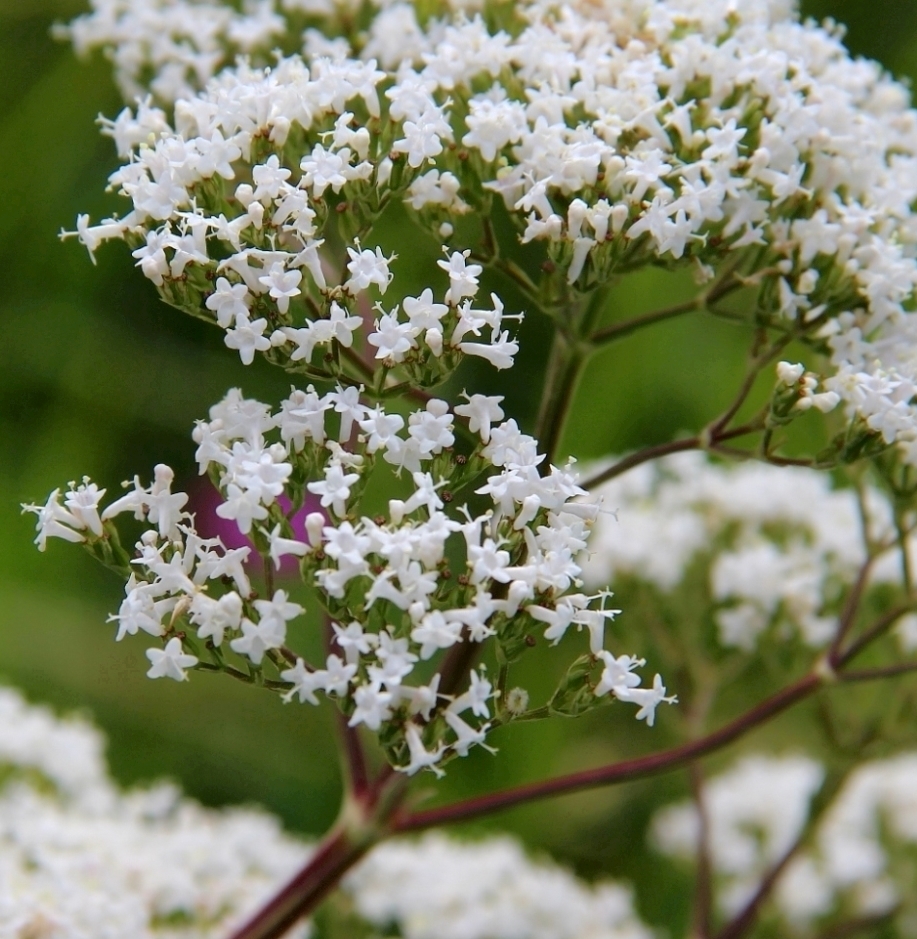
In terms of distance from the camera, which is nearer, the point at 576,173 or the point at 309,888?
the point at 576,173

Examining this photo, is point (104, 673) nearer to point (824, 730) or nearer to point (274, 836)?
point (274, 836)

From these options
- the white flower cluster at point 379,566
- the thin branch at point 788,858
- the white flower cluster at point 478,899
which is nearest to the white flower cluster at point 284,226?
the white flower cluster at point 379,566

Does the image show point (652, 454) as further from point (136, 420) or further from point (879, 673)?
point (136, 420)

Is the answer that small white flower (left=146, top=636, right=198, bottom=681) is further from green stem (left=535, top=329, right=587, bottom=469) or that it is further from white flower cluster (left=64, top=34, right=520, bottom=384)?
green stem (left=535, top=329, right=587, bottom=469)

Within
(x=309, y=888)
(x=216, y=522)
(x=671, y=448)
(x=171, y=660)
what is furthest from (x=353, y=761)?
(x=216, y=522)

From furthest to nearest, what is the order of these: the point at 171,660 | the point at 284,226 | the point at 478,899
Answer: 1. the point at 478,899
2. the point at 284,226
3. the point at 171,660

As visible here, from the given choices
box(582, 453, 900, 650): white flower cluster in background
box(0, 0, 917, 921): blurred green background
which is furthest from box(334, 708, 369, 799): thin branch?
box(0, 0, 917, 921): blurred green background
